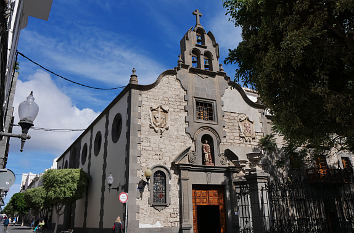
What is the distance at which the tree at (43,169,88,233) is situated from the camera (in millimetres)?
20500

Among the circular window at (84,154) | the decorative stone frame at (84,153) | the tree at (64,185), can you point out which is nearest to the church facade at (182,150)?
the tree at (64,185)

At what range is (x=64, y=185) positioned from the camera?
20.7 meters

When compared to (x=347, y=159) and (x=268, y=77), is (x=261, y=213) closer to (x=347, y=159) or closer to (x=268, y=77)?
(x=268, y=77)

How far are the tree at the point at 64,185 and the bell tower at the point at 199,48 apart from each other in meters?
11.7

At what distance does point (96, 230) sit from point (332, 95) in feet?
50.7

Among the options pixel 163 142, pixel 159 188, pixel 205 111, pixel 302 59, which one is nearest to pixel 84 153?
pixel 163 142

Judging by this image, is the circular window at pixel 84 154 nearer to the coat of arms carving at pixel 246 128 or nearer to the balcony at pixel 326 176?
the coat of arms carving at pixel 246 128

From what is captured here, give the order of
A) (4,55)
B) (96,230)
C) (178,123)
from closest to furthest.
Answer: (4,55)
(178,123)
(96,230)

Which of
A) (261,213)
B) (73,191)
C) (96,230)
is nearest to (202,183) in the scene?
(261,213)

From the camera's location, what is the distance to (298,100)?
29.4ft

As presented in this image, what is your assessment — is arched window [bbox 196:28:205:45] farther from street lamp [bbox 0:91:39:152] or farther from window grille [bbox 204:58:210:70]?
street lamp [bbox 0:91:39:152]

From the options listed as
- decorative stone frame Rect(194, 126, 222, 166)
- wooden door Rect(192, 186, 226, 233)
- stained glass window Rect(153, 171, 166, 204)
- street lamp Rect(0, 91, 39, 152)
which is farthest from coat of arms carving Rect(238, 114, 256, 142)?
street lamp Rect(0, 91, 39, 152)

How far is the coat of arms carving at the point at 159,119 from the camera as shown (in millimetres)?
15648

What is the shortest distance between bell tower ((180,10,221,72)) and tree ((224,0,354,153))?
26.4ft
